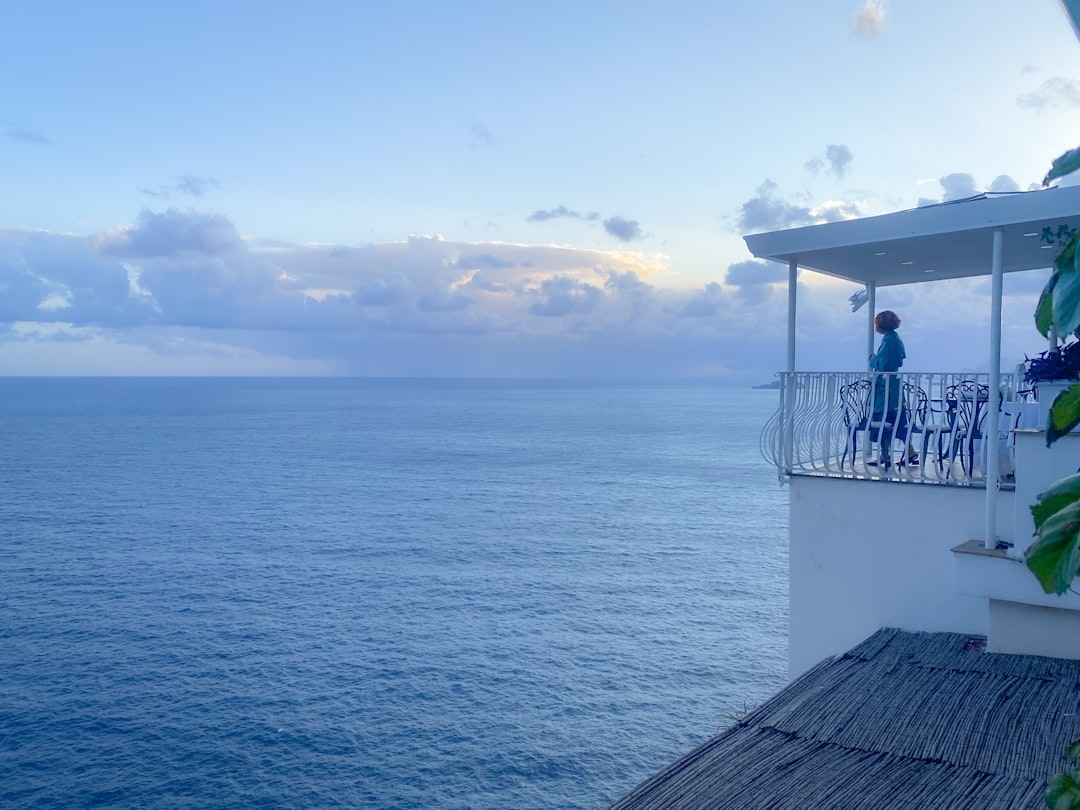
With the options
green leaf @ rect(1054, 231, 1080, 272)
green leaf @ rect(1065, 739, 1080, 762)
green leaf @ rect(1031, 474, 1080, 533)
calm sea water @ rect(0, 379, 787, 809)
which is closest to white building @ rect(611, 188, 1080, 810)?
green leaf @ rect(1065, 739, 1080, 762)

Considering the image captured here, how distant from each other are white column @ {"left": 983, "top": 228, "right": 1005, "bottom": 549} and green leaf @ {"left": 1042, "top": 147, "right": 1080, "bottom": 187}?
5643mm

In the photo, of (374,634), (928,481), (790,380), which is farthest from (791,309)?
(374,634)

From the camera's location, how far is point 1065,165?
5.19 ft

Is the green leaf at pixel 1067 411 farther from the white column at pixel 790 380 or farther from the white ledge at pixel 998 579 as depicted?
the white column at pixel 790 380

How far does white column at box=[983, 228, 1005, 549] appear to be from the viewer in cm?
667

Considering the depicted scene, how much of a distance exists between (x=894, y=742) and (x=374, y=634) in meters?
30.0

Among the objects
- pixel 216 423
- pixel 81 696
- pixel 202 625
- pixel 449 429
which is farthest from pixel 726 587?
pixel 216 423

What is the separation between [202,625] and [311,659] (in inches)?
232

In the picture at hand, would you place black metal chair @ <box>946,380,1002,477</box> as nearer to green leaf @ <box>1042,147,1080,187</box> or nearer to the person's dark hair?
the person's dark hair

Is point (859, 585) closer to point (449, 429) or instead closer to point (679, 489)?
point (679, 489)

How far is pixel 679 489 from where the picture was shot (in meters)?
64.9

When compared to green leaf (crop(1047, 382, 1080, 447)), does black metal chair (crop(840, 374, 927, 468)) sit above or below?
below

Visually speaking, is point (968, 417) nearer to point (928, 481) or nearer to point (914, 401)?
point (914, 401)

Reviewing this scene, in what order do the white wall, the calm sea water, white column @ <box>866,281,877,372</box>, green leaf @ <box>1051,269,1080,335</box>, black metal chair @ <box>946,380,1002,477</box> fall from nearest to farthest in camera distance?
green leaf @ <box>1051,269,1080,335</box>
the white wall
black metal chair @ <box>946,380,1002,477</box>
white column @ <box>866,281,877,372</box>
the calm sea water
